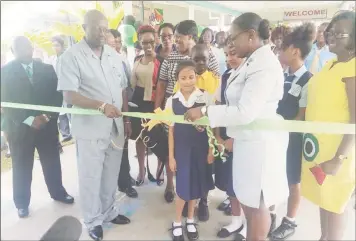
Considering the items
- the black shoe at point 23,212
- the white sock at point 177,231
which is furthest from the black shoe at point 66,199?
the white sock at point 177,231

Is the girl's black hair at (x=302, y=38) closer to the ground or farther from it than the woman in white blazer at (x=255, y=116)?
farther from it

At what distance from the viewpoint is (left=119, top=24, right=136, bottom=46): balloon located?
823 millimetres

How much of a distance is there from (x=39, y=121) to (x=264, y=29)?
0.61 metres

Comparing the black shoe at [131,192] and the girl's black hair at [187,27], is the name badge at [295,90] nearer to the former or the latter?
the girl's black hair at [187,27]

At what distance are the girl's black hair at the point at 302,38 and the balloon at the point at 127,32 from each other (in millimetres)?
442

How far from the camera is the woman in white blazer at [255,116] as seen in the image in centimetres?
66

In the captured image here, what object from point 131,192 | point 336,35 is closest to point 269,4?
point 336,35

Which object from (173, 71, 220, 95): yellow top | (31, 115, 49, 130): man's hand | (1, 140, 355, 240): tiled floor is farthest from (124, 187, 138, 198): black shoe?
(31, 115, 49, 130): man's hand

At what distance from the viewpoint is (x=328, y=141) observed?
612 mm

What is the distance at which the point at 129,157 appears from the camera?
1308mm

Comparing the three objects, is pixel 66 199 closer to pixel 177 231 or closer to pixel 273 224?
pixel 177 231

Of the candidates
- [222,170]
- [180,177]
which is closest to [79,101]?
[180,177]

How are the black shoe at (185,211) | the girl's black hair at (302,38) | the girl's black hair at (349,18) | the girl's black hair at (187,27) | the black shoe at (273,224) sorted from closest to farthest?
the girl's black hair at (349,18) → the girl's black hair at (302,38) → the girl's black hair at (187,27) → the black shoe at (273,224) → the black shoe at (185,211)

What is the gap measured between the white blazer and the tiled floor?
13 cm
